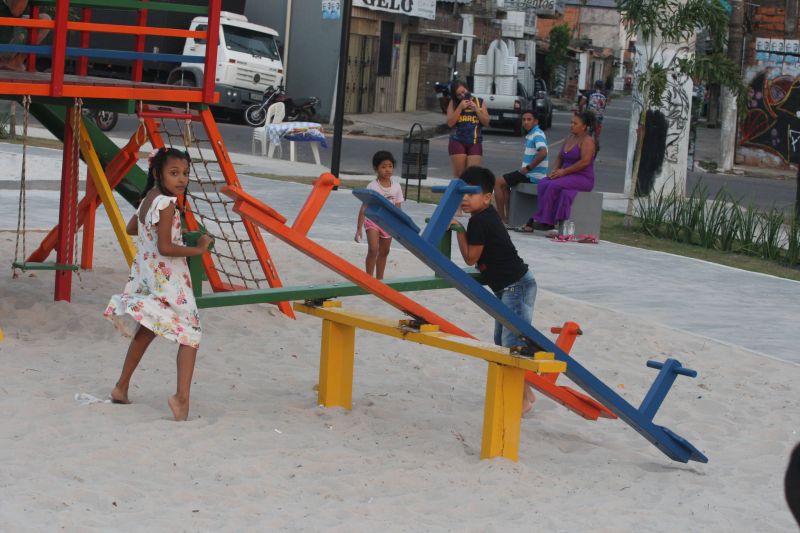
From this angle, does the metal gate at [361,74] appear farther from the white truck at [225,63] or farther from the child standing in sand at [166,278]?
the child standing in sand at [166,278]

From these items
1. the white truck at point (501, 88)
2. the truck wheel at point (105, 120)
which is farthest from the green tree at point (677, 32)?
the white truck at point (501, 88)

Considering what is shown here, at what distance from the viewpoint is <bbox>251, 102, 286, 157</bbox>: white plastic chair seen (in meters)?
21.1

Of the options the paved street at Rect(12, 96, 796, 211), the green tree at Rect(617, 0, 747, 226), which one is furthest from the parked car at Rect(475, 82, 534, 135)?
the green tree at Rect(617, 0, 747, 226)

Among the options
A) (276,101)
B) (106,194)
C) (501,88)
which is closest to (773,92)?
(276,101)

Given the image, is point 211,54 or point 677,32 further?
point 677,32

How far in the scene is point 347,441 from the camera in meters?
6.10

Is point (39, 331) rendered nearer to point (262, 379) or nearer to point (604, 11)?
point (262, 379)

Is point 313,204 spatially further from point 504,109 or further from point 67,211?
point 504,109

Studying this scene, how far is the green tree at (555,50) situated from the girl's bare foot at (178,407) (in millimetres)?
62160

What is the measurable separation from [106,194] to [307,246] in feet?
9.68

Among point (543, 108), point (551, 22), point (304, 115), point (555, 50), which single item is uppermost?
point (551, 22)

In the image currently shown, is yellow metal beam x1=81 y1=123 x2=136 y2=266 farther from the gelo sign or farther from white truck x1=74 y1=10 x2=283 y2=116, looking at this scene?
the gelo sign

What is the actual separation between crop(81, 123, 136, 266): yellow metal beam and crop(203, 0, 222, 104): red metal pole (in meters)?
0.85

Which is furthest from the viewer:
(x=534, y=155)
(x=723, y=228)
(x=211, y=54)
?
(x=534, y=155)
